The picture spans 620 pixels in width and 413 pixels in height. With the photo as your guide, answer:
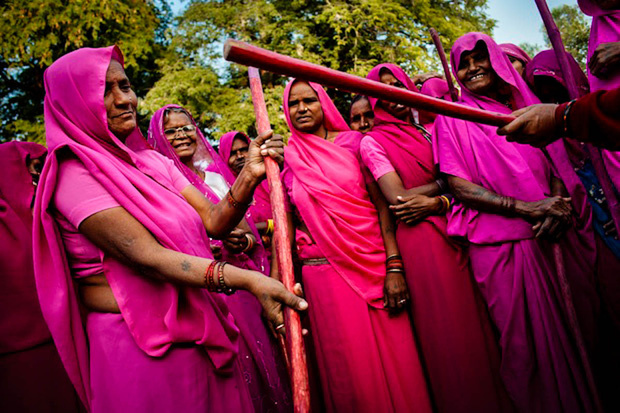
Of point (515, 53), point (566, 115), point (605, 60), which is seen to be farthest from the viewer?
→ point (515, 53)

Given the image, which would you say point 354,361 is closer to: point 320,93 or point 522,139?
point 522,139

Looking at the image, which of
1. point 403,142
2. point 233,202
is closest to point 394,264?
point 403,142

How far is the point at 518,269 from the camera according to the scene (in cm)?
250

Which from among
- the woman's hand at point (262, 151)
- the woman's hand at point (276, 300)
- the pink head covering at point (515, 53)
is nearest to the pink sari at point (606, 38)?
the pink head covering at point (515, 53)

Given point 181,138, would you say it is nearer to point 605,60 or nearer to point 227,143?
point 227,143

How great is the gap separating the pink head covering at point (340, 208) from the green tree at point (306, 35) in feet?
21.0

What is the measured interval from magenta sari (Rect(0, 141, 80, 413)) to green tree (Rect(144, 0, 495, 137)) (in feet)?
22.0


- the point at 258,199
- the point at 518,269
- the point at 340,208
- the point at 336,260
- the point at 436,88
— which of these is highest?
the point at 436,88

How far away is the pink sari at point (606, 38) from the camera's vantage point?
238 cm

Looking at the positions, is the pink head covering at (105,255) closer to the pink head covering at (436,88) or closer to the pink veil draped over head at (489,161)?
the pink veil draped over head at (489,161)

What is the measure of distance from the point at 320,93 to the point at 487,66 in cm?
126

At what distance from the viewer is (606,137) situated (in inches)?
66.4

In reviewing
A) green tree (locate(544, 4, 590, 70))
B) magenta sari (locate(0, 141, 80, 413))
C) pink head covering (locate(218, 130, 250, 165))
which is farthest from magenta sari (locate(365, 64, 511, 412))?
green tree (locate(544, 4, 590, 70))

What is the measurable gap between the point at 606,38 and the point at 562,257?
→ 4.60ft
